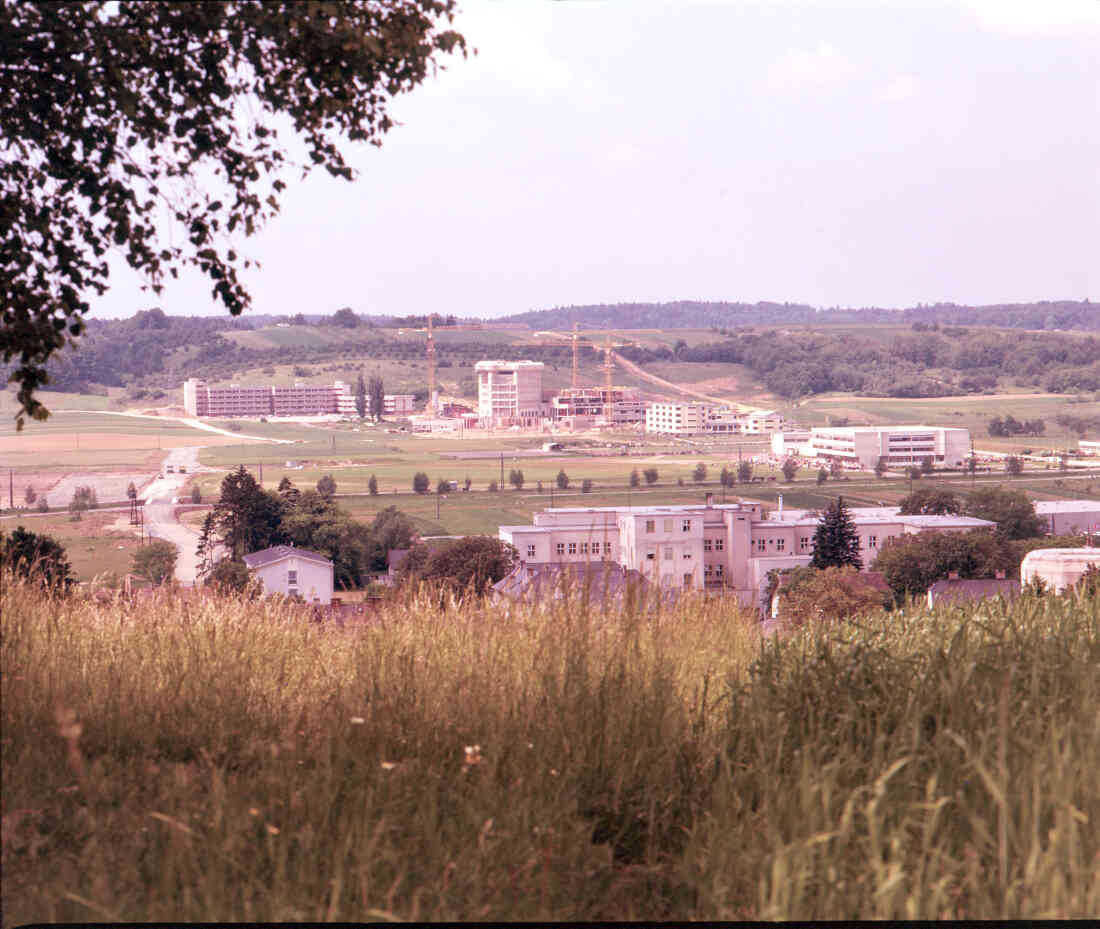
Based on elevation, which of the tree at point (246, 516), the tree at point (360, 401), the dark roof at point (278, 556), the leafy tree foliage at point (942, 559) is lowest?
the leafy tree foliage at point (942, 559)

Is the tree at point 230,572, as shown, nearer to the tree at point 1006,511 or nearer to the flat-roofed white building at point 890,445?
the tree at point 1006,511

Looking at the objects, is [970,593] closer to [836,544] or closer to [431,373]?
[836,544]

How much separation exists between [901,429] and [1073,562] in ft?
24.7

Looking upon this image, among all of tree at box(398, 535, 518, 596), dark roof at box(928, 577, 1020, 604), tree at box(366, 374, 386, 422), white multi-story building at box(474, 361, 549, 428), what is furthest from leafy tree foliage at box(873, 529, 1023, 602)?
tree at box(366, 374, 386, 422)

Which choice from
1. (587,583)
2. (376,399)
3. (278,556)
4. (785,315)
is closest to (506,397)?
(376,399)

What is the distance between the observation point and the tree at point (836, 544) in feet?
35.0

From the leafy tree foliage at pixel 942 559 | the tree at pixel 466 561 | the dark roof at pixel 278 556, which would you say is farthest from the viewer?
the leafy tree foliage at pixel 942 559

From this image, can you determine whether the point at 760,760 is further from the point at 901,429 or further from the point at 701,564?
the point at 901,429

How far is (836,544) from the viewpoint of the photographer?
1077cm

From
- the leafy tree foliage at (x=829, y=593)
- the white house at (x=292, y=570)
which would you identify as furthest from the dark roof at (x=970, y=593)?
the white house at (x=292, y=570)

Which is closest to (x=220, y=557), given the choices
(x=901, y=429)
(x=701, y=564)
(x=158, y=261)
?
(x=701, y=564)

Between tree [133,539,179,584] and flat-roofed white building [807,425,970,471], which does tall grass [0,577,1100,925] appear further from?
flat-roofed white building [807,425,970,471]

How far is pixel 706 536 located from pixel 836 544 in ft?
4.29

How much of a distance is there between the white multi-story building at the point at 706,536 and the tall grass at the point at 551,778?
3.86 metres
